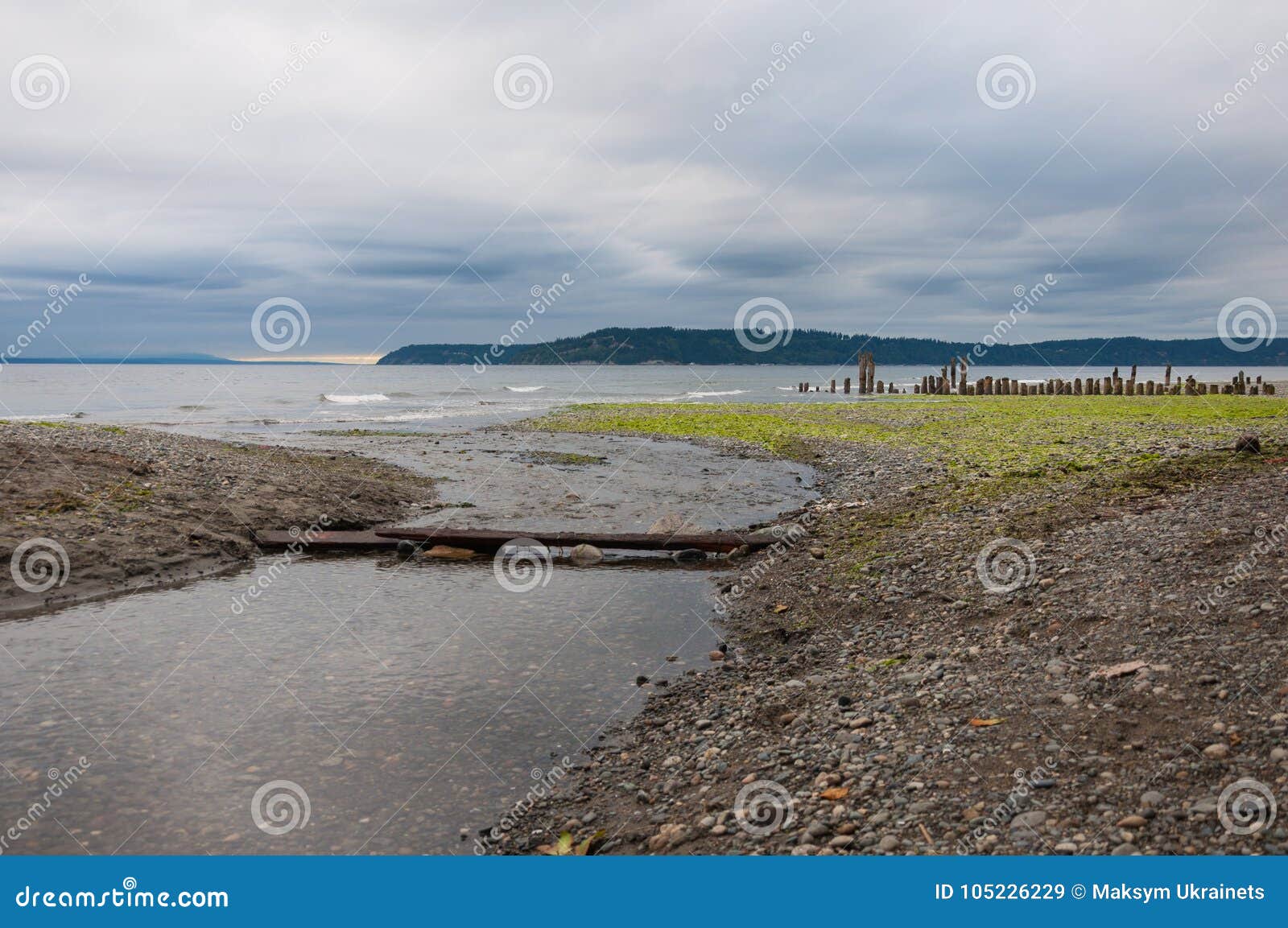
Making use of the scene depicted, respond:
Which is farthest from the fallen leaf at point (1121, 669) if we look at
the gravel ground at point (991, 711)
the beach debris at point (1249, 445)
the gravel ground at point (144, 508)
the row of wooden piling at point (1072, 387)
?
the row of wooden piling at point (1072, 387)

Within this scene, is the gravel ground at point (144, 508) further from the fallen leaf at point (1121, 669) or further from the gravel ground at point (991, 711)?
the fallen leaf at point (1121, 669)

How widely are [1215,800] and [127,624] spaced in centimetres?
1317

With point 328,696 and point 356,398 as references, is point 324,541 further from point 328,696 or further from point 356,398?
point 356,398

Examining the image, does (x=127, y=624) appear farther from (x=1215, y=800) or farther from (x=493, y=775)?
(x=1215, y=800)

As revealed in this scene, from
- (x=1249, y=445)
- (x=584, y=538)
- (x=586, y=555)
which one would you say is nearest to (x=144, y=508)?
(x=584, y=538)

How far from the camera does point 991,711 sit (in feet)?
24.3

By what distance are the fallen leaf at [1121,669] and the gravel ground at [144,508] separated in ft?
47.1

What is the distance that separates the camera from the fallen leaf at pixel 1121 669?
24.5ft

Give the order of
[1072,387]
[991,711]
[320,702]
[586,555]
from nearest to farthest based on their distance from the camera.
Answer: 1. [991,711]
2. [320,702]
3. [586,555]
4. [1072,387]

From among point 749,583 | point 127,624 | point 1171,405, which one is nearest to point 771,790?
point 749,583

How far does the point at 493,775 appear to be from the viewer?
7.73 meters

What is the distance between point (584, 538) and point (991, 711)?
10596mm

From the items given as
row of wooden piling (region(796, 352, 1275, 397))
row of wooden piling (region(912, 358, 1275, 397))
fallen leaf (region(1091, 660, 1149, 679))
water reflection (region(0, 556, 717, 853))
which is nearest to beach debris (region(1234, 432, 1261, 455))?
water reflection (region(0, 556, 717, 853))

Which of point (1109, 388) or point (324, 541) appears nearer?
point (324, 541)
